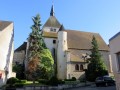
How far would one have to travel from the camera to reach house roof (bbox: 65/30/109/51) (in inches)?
1649

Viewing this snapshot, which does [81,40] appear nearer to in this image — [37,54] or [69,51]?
[69,51]

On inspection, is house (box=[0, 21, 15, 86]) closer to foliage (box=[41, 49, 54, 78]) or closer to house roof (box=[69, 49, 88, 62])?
foliage (box=[41, 49, 54, 78])

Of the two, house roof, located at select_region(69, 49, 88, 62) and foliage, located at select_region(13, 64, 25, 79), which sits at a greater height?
house roof, located at select_region(69, 49, 88, 62)

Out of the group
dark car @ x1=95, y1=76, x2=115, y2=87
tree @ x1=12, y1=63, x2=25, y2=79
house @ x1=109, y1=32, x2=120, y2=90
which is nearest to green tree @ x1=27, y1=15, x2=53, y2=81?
tree @ x1=12, y1=63, x2=25, y2=79

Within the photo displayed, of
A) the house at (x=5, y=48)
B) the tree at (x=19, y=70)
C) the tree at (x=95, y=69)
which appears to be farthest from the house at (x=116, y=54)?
the tree at (x=19, y=70)

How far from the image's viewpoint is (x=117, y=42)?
39.3 feet

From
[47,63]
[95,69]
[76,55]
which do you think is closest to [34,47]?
[47,63]

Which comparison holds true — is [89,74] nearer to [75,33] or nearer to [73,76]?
[73,76]

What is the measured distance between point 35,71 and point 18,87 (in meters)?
9.49

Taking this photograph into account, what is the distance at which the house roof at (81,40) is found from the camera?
41875mm

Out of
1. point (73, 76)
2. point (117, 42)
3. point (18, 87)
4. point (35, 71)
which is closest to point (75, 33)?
point (73, 76)

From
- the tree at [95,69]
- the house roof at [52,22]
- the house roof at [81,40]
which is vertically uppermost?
the house roof at [52,22]

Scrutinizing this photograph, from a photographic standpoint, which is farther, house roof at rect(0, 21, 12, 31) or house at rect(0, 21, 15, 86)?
house roof at rect(0, 21, 12, 31)

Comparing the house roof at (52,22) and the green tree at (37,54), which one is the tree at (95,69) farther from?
the house roof at (52,22)
